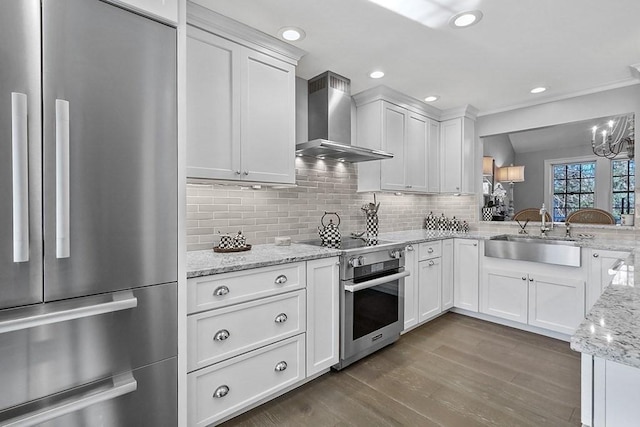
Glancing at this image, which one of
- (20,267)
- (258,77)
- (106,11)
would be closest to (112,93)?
(106,11)

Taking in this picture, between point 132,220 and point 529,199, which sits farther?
point 529,199

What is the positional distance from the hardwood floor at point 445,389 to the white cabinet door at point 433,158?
1.87 metres

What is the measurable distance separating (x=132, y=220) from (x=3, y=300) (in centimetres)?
47

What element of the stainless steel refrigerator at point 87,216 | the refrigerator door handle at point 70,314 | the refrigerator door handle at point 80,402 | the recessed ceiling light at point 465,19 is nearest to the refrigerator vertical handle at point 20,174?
the stainless steel refrigerator at point 87,216

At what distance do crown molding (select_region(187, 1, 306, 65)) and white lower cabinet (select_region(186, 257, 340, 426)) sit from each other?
1.55m

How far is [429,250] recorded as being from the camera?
10.8 ft

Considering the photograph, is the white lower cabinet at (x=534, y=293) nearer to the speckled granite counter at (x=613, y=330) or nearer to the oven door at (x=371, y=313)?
the oven door at (x=371, y=313)

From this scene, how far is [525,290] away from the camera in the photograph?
319cm

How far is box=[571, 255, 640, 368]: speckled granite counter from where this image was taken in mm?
662

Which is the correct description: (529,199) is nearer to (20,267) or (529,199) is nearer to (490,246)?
(490,246)

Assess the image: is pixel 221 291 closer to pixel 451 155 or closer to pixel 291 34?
pixel 291 34

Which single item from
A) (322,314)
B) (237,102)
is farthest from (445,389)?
(237,102)

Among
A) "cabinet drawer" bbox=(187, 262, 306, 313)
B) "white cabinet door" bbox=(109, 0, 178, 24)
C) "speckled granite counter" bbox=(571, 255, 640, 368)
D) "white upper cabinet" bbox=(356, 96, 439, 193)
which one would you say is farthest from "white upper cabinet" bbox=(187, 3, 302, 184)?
"speckled granite counter" bbox=(571, 255, 640, 368)

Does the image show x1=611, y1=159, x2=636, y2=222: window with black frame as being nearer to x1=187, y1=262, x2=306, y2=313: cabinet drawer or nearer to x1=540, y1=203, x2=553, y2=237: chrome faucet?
x1=540, y1=203, x2=553, y2=237: chrome faucet
